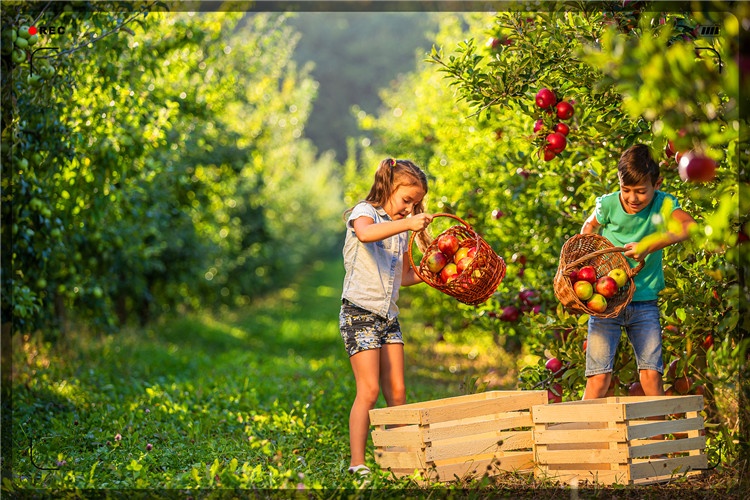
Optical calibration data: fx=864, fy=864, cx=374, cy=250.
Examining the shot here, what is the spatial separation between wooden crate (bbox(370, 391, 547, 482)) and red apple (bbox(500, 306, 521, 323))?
141cm

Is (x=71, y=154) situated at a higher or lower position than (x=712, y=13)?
higher

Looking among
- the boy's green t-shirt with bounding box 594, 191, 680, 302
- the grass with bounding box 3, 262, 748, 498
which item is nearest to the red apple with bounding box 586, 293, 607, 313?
the boy's green t-shirt with bounding box 594, 191, 680, 302

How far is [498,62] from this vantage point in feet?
→ 14.8

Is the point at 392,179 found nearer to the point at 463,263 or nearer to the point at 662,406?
the point at 463,263

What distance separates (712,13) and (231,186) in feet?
41.2

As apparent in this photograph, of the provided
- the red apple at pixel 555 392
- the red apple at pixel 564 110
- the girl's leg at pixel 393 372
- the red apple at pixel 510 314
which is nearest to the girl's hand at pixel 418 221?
the girl's leg at pixel 393 372

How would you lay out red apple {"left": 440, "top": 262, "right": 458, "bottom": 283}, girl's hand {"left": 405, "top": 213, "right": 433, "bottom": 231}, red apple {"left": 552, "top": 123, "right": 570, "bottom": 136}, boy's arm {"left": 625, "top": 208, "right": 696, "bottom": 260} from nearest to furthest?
1. boy's arm {"left": 625, "top": 208, "right": 696, "bottom": 260}
2. girl's hand {"left": 405, "top": 213, "right": 433, "bottom": 231}
3. red apple {"left": 440, "top": 262, "right": 458, "bottom": 283}
4. red apple {"left": 552, "top": 123, "right": 570, "bottom": 136}

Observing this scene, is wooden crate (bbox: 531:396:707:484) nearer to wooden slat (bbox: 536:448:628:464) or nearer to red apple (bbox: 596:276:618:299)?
wooden slat (bbox: 536:448:628:464)

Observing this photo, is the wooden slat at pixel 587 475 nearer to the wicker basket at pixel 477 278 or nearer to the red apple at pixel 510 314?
the wicker basket at pixel 477 278

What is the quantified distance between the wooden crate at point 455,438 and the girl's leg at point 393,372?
0.60 ft

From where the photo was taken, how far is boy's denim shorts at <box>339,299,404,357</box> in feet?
14.3

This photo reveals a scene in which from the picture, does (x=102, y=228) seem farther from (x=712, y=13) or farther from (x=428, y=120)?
(x=712, y=13)

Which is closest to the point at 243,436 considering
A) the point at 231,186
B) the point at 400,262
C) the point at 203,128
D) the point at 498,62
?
the point at 400,262

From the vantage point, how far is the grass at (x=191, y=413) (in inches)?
158
